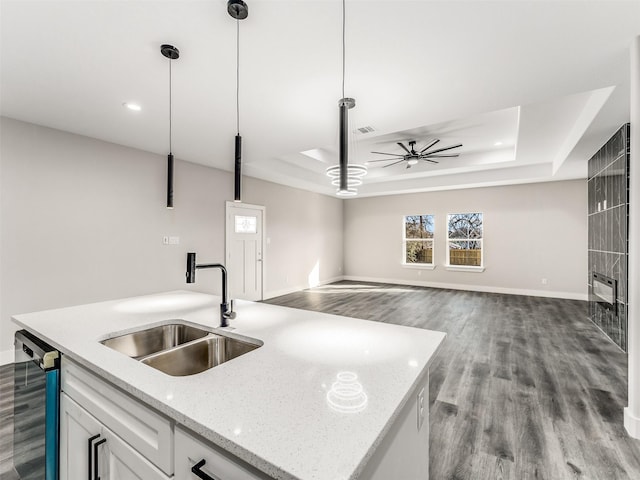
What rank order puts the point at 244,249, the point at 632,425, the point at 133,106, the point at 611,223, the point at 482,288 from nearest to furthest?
the point at 632,425
the point at 133,106
the point at 611,223
the point at 244,249
the point at 482,288

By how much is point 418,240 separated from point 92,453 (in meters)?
8.10

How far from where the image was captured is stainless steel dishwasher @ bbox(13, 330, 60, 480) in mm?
1368

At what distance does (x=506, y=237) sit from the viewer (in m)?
7.15

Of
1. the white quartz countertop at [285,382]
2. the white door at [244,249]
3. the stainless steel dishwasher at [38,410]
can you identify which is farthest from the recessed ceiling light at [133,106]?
the white door at [244,249]

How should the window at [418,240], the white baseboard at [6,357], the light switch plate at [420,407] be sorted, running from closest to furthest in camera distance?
1. the light switch plate at [420,407]
2. the white baseboard at [6,357]
3. the window at [418,240]

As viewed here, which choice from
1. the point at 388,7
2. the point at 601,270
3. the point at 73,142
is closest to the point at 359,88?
the point at 388,7

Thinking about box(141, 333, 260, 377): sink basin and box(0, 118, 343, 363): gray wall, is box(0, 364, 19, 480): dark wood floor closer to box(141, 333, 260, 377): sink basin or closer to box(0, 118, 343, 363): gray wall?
box(0, 118, 343, 363): gray wall

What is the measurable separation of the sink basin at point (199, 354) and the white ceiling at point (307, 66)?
1888 millimetres

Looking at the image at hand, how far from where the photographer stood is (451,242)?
790 centimetres

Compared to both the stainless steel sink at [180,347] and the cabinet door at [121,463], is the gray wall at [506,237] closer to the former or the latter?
the stainless steel sink at [180,347]

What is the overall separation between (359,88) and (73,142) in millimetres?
3493

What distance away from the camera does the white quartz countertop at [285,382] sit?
2.30 ft

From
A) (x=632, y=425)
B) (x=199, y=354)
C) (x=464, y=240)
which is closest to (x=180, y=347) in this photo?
(x=199, y=354)

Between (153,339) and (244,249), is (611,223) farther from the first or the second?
(244,249)
